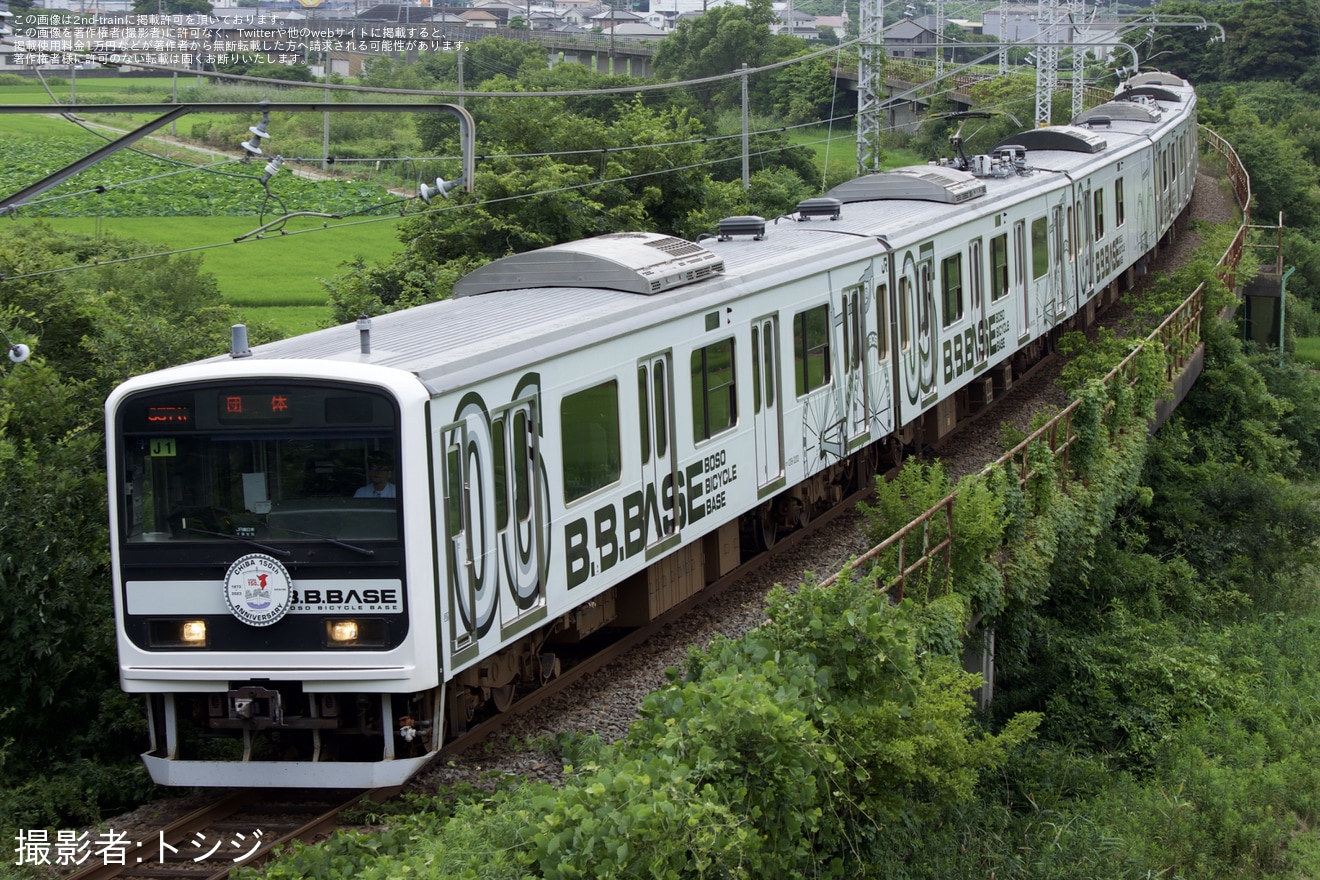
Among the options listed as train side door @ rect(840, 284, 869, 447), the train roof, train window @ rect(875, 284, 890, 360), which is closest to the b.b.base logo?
the train roof

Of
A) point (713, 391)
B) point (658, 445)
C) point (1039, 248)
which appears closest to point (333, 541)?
point (658, 445)

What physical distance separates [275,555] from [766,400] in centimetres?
530

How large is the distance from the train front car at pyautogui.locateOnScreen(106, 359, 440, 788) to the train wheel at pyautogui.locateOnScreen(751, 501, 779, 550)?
17.9 ft

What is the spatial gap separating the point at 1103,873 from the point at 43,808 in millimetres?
6774

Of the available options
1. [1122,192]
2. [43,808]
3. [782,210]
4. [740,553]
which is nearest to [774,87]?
[782,210]

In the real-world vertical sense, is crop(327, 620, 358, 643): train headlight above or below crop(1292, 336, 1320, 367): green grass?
above

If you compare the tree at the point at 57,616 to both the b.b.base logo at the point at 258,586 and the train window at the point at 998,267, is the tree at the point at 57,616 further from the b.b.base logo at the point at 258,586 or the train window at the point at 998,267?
the train window at the point at 998,267

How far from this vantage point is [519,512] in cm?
894

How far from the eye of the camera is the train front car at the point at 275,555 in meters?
8.02

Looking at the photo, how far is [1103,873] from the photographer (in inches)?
387

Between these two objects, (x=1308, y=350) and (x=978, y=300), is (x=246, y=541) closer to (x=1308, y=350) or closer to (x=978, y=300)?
(x=978, y=300)

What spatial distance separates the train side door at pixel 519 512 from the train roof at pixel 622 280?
387 millimetres

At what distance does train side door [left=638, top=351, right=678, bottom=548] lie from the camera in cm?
1055

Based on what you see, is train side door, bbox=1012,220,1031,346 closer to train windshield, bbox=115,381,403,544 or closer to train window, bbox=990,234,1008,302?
train window, bbox=990,234,1008,302
